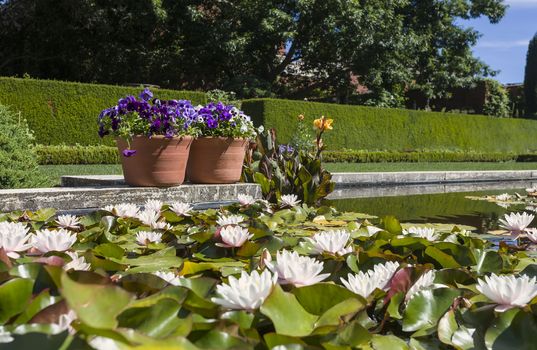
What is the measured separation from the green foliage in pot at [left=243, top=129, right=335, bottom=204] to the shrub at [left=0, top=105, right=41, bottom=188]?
6.87 feet

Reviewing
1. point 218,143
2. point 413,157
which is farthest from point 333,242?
point 413,157

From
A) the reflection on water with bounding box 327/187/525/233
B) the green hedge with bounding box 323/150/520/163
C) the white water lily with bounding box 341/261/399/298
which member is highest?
the white water lily with bounding box 341/261/399/298

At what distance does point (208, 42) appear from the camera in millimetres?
18328

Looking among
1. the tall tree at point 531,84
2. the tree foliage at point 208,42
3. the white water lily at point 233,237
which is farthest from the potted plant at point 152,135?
the tall tree at point 531,84

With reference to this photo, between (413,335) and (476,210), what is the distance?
5134 mm

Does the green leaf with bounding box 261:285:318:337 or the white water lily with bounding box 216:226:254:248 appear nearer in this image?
the green leaf with bounding box 261:285:318:337

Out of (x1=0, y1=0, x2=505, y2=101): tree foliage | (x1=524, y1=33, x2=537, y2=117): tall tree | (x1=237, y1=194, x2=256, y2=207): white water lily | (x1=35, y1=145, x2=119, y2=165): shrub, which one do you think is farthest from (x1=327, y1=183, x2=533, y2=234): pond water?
(x1=524, y1=33, x2=537, y2=117): tall tree

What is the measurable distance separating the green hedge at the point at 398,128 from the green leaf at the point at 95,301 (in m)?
13.9

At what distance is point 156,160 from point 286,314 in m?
4.34

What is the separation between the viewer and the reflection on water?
16.3 ft

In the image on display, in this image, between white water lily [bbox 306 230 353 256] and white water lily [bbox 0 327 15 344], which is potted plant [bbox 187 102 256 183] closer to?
white water lily [bbox 306 230 353 256]

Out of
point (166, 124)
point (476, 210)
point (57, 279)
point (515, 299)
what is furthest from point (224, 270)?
point (476, 210)

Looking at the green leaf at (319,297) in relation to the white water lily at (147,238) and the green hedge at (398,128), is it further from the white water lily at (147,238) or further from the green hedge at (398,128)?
the green hedge at (398,128)

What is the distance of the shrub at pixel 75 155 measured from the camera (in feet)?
33.8
